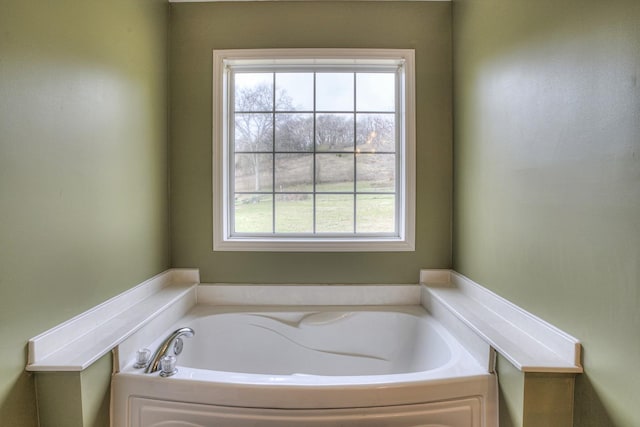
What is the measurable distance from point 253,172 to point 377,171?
2.68 ft

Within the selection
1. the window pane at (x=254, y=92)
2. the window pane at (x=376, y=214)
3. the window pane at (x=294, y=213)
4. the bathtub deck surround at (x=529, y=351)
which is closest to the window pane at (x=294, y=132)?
the window pane at (x=254, y=92)

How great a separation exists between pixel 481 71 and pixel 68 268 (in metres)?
2.02

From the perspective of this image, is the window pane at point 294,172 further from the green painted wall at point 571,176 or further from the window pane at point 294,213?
the green painted wall at point 571,176

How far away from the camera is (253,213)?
6.59 ft

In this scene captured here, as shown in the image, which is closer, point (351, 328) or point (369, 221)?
point (351, 328)

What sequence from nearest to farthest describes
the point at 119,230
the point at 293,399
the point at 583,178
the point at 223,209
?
the point at 583,178, the point at 293,399, the point at 119,230, the point at 223,209

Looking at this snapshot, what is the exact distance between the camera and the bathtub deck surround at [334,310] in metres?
0.98

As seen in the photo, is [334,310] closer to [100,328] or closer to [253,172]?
[253,172]

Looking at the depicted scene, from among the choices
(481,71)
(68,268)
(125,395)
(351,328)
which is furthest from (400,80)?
(125,395)

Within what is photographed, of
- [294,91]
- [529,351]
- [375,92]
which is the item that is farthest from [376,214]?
[529,351]

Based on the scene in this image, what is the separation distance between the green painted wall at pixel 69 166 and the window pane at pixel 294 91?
0.74 meters

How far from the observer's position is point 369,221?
200 cm

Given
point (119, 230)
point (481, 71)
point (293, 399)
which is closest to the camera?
point (293, 399)

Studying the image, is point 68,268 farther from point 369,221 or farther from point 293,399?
point 369,221
